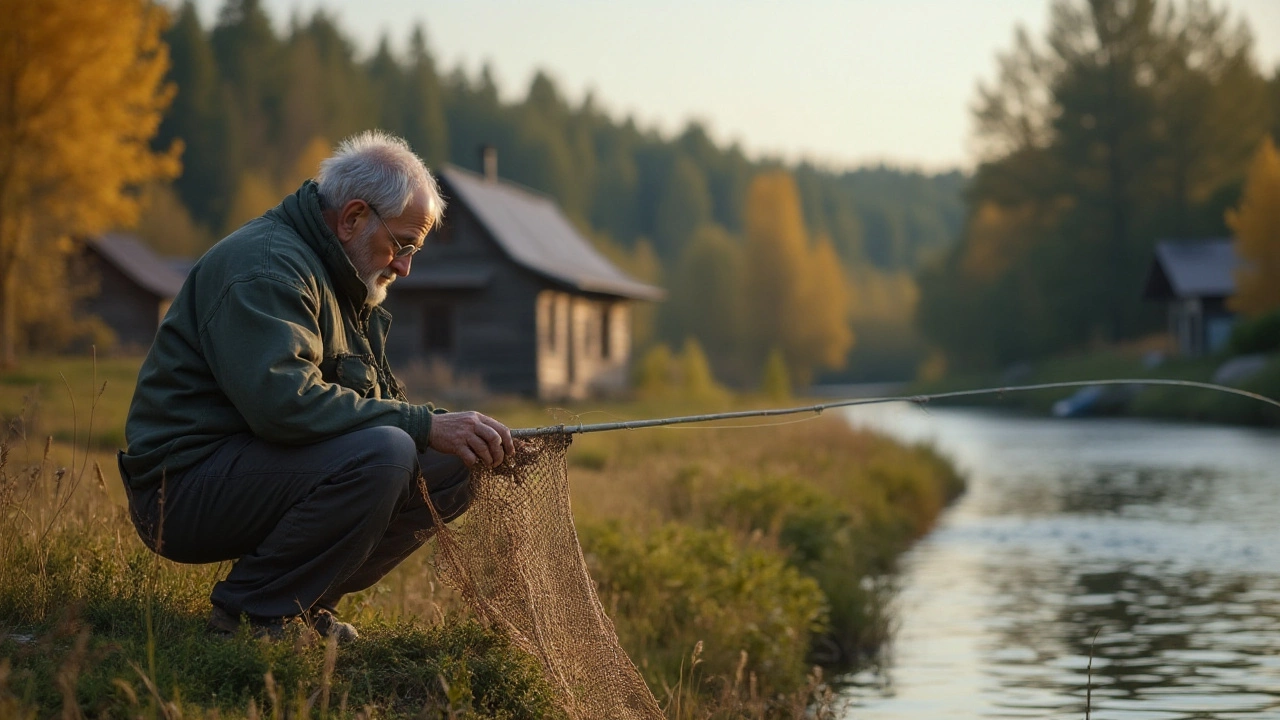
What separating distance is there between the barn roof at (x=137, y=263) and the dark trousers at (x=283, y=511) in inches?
1177

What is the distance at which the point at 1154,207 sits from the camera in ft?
176

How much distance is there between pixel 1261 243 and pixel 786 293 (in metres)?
26.3

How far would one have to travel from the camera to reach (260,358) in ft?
13.4

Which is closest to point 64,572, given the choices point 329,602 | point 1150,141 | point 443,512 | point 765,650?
point 329,602

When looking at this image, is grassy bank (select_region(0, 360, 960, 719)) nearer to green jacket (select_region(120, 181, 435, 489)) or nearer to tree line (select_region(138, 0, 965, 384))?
green jacket (select_region(120, 181, 435, 489))

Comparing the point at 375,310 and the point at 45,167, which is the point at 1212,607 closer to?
the point at 375,310

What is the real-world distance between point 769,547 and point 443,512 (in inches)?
213

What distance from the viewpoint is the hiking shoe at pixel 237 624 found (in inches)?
169

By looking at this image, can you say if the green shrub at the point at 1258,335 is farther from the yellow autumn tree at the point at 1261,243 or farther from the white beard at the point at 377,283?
the white beard at the point at 377,283

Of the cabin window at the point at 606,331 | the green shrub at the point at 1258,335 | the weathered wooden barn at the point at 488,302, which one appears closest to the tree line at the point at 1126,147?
the green shrub at the point at 1258,335

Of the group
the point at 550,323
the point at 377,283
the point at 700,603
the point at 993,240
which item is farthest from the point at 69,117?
the point at 993,240

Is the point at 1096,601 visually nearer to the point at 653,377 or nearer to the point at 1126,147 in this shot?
the point at 653,377

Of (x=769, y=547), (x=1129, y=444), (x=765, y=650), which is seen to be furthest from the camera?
(x=1129, y=444)

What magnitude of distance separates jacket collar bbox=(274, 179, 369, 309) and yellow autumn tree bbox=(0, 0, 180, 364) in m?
18.9
